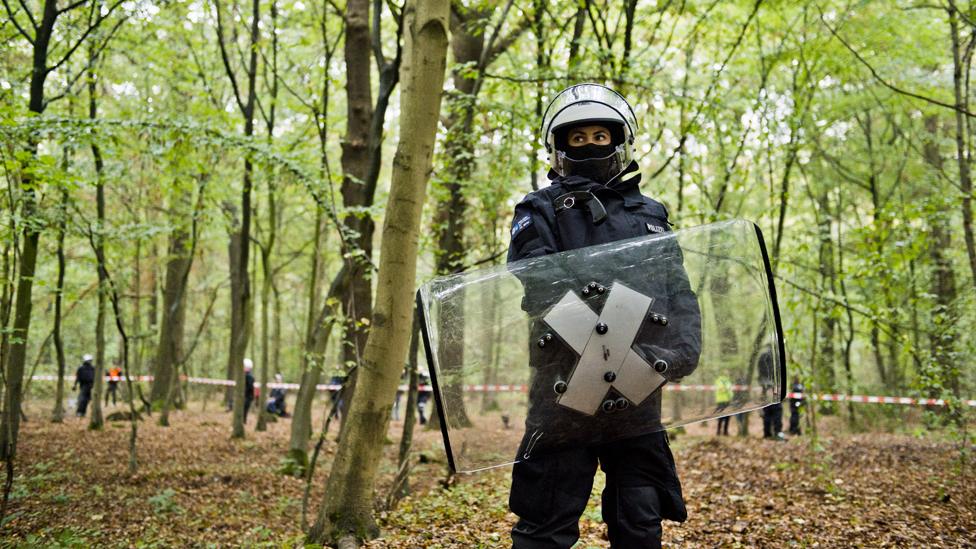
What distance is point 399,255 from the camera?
14.8ft

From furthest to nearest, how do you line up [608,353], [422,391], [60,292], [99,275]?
[422,391] < [99,275] < [60,292] < [608,353]

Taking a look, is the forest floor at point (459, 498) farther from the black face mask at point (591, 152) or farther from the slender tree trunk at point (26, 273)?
the black face mask at point (591, 152)

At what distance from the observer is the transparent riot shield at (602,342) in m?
2.41

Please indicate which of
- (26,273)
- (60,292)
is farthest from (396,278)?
(60,292)

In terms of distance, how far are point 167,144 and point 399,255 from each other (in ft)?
17.4

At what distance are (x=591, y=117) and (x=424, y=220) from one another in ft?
34.7

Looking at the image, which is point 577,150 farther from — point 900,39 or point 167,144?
point 900,39

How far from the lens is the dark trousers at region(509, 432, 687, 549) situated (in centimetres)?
247

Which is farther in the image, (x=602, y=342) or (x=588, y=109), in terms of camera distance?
(x=588, y=109)

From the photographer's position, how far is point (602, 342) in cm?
239

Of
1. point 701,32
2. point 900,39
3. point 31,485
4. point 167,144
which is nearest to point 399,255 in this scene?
point 167,144

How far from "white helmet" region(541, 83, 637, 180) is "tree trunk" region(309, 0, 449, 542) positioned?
1641 mm

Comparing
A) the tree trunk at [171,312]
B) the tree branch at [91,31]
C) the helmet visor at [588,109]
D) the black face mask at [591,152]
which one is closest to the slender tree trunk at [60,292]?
the tree branch at [91,31]

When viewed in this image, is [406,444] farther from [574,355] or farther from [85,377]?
[85,377]
